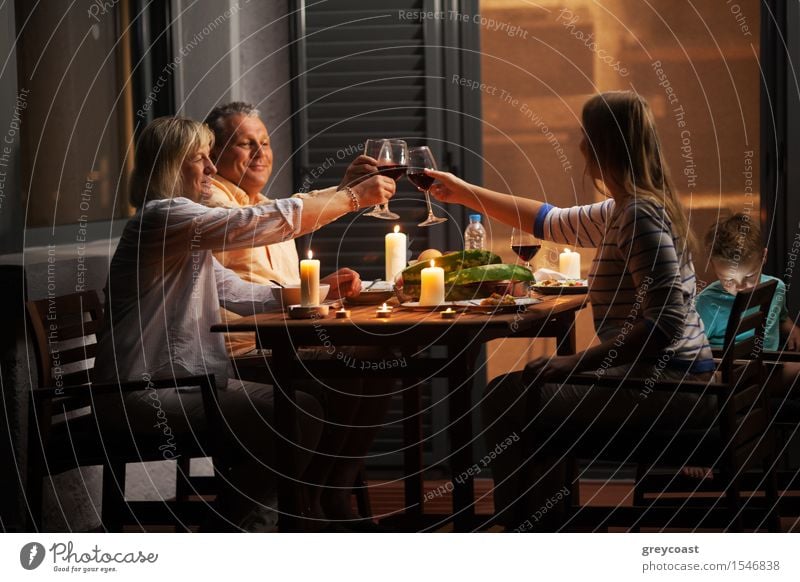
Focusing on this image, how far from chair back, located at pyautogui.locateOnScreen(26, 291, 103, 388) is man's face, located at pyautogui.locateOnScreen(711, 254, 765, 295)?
5.52 ft

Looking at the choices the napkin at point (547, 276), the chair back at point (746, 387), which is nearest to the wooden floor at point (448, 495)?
the napkin at point (547, 276)

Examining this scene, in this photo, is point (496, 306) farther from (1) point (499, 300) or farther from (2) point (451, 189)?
(2) point (451, 189)

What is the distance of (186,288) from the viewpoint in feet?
8.44

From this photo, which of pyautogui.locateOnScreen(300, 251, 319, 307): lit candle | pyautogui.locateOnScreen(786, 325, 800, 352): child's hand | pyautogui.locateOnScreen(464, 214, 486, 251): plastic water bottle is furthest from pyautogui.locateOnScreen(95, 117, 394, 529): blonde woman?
pyautogui.locateOnScreen(786, 325, 800, 352): child's hand

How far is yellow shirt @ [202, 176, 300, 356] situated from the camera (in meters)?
2.91

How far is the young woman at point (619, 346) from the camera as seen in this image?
2.24 m

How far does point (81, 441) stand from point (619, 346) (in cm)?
113

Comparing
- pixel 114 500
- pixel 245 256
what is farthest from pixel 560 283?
pixel 114 500

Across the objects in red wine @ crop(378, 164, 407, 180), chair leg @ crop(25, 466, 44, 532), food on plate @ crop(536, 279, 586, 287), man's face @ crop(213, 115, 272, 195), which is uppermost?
man's face @ crop(213, 115, 272, 195)

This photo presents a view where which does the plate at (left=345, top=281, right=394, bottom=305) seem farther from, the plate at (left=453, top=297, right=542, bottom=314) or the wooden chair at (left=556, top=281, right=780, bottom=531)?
the wooden chair at (left=556, top=281, right=780, bottom=531)
